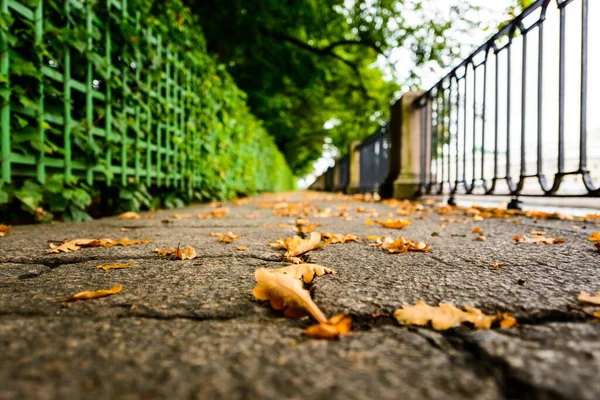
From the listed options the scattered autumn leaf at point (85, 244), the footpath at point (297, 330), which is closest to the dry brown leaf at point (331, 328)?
the footpath at point (297, 330)

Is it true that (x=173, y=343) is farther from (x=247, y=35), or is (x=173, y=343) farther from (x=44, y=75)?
(x=247, y=35)

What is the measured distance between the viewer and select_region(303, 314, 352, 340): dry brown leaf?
711 mm

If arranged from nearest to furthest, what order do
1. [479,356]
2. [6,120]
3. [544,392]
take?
[544,392], [479,356], [6,120]

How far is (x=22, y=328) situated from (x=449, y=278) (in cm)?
110

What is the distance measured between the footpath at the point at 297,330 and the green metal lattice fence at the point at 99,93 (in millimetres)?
1169

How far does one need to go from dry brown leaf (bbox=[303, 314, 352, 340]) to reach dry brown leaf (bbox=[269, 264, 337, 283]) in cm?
34

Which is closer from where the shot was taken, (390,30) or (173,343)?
(173,343)

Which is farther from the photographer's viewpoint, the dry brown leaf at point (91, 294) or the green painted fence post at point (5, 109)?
the green painted fence post at point (5, 109)

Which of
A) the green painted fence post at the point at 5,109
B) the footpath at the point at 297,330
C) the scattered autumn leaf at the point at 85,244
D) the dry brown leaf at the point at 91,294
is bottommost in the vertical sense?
the footpath at the point at 297,330

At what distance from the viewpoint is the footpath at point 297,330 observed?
1.79 ft

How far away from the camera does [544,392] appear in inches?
20.5

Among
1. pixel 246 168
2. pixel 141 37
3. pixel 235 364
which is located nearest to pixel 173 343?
pixel 235 364

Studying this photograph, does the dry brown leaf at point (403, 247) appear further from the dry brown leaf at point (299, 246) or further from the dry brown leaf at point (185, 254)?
the dry brown leaf at point (185, 254)

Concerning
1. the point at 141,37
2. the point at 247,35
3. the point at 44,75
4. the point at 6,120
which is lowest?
the point at 6,120
